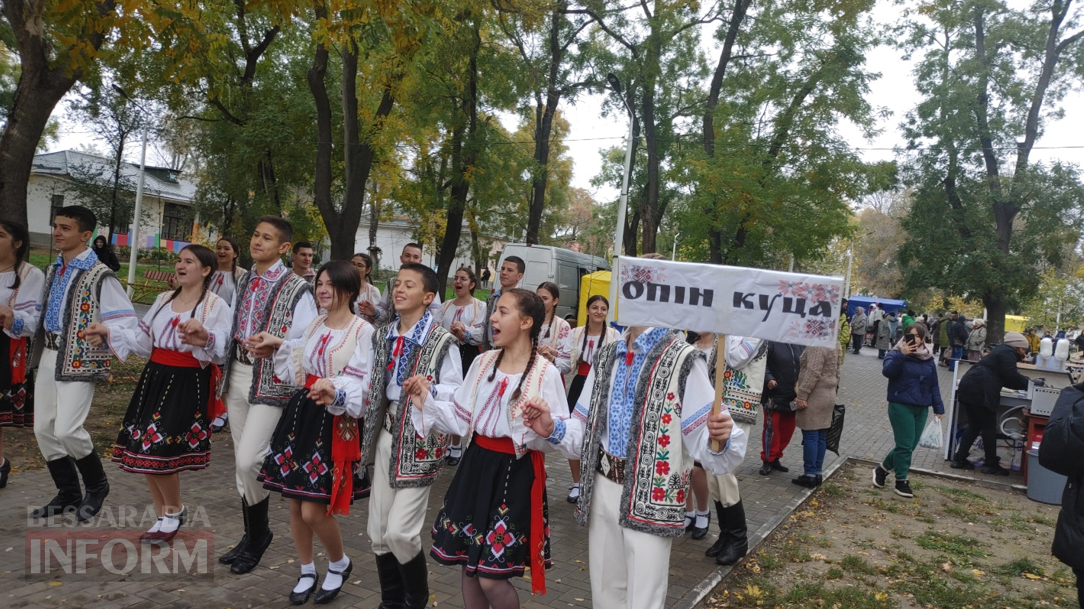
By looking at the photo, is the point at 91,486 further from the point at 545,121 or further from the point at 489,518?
the point at 545,121

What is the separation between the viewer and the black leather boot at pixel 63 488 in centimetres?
568

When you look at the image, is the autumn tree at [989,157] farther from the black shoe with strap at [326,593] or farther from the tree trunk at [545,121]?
the black shoe with strap at [326,593]

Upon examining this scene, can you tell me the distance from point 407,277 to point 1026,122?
86.0 feet

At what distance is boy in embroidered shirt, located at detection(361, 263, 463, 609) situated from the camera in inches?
161

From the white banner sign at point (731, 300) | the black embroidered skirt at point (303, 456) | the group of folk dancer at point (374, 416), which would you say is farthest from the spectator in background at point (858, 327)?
the white banner sign at point (731, 300)

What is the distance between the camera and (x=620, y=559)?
357 cm

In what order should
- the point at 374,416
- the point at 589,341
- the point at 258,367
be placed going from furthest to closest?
the point at 589,341, the point at 258,367, the point at 374,416

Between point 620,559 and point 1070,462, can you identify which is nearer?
point 620,559

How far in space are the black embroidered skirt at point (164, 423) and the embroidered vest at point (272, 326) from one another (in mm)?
237

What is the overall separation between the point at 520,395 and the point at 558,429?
26 cm

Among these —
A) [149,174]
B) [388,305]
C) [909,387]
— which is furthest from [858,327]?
[149,174]

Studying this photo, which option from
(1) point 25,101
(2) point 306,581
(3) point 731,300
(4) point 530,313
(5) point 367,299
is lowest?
(2) point 306,581

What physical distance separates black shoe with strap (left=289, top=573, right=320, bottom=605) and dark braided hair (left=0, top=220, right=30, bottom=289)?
3.32 m

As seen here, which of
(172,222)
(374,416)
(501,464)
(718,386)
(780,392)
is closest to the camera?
(718,386)
